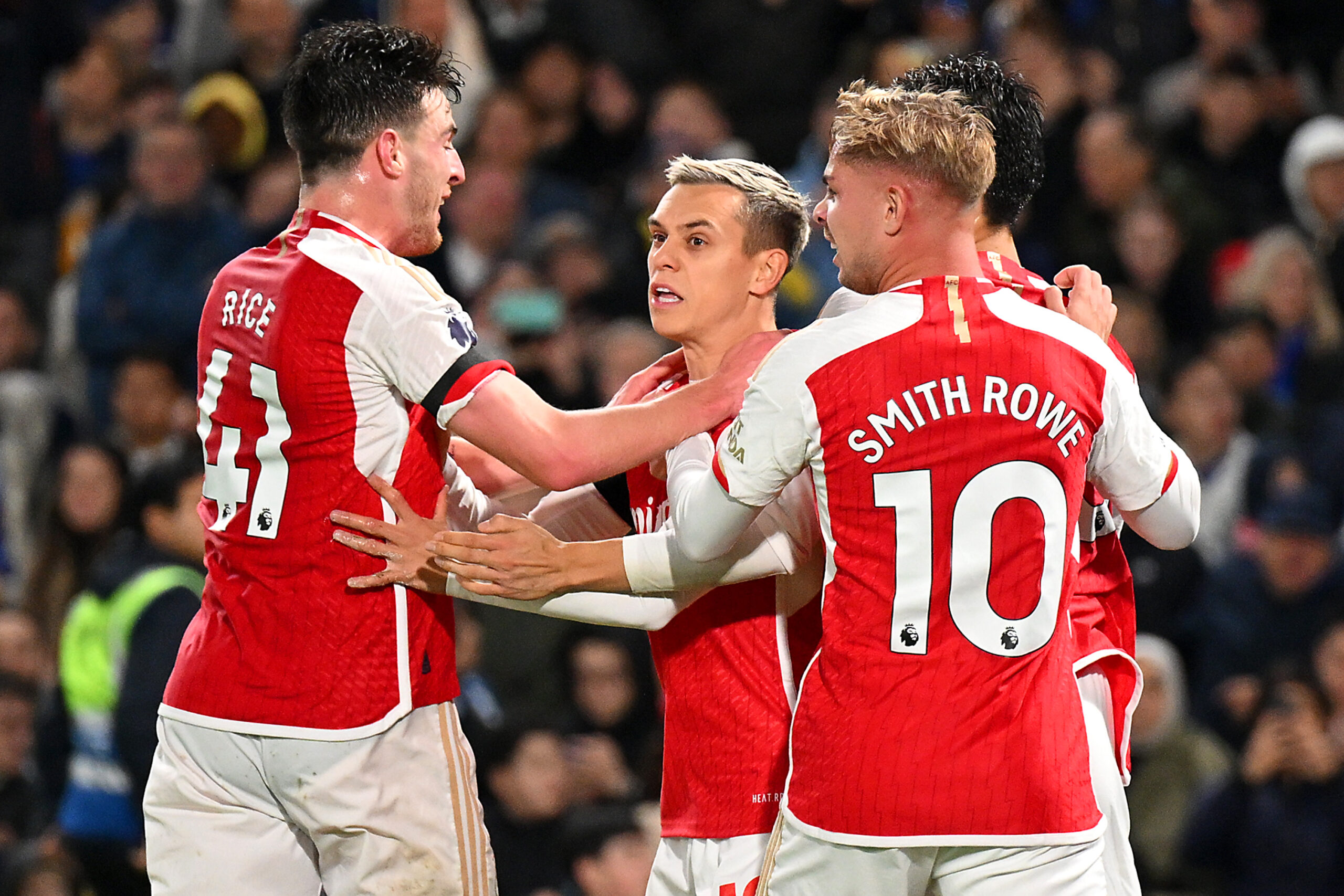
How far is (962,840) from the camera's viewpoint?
3.19 m

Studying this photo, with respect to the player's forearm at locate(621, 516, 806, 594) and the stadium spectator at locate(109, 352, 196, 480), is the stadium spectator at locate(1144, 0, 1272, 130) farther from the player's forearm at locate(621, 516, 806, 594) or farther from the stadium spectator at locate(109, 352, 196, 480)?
the player's forearm at locate(621, 516, 806, 594)

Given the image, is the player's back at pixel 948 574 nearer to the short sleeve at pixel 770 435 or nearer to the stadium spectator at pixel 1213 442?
the short sleeve at pixel 770 435

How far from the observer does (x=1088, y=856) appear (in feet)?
10.7

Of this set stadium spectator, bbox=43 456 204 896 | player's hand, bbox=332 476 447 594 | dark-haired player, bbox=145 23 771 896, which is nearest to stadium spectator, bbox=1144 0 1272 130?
stadium spectator, bbox=43 456 204 896

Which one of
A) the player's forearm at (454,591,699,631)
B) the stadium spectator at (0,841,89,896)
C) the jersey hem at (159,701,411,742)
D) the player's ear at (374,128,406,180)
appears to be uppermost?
the player's ear at (374,128,406,180)

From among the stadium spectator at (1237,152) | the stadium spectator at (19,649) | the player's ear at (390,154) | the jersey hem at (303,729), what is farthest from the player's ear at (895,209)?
the stadium spectator at (1237,152)

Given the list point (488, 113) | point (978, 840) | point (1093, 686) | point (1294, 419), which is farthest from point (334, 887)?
point (488, 113)

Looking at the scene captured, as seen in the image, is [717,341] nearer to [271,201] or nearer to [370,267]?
[370,267]

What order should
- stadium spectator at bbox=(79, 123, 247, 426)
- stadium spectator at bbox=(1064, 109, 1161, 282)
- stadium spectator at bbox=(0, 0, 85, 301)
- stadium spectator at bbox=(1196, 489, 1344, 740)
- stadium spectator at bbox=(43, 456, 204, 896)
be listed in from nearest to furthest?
stadium spectator at bbox=(43, 456, 204, 896), stadium spectator at bbox=(1196, 489, 1344, 740), stadium spectator at bbox=(79, 123, 247, 426), stadium spectator at bbox=(1064, 109, 1161, 282), stadium spectator at bbox=(0, 0, 85, 301)

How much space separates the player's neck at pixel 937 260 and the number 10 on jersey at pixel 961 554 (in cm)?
40

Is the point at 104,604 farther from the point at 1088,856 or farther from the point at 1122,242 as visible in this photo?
the point at 1122,242

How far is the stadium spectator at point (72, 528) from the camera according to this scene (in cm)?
772

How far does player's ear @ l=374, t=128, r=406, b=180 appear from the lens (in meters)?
3.79

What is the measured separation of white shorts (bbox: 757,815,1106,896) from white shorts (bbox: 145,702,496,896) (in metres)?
0.77
